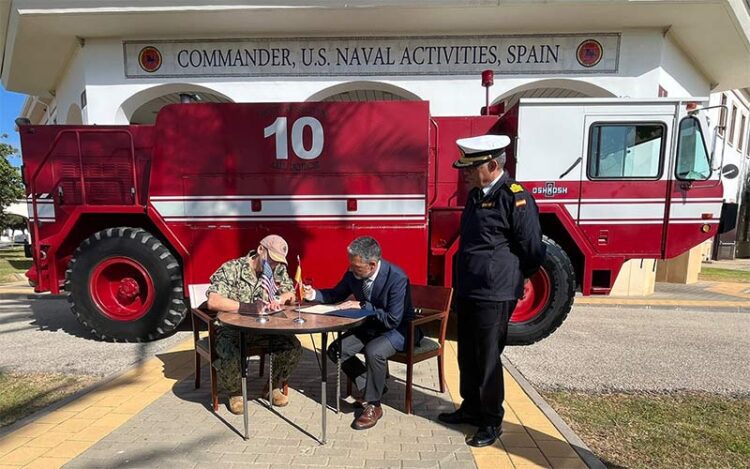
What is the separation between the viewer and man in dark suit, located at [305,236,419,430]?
9.28ft

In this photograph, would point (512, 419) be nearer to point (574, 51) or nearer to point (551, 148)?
point (551, 148)

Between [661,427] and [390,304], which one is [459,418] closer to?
[390,304]

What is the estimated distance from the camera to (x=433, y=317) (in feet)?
10.3

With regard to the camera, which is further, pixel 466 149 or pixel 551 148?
pixel 551 148

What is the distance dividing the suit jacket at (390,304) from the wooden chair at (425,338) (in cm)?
7

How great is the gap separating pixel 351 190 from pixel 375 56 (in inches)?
157

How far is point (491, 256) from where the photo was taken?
8.29 ft

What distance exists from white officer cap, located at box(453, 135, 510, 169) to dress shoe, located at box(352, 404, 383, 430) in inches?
68.3

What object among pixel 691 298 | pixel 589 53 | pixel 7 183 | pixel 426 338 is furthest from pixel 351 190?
pixel 7 183

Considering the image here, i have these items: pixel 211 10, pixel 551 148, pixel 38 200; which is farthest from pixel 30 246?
pixel 551 148

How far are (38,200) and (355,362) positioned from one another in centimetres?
426

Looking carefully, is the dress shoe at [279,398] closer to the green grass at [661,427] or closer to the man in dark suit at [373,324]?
the man in dark suit at [373,324]

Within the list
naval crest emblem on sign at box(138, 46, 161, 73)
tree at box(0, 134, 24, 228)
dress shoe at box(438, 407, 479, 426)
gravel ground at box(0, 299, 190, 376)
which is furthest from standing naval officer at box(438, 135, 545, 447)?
tree at box(0, 134, 24, 228)

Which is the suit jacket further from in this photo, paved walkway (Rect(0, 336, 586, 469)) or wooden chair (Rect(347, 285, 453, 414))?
paved walkway (Rect(0, 336, 586, 469))
